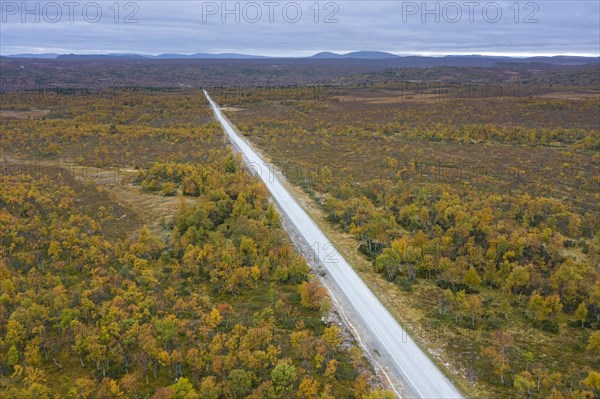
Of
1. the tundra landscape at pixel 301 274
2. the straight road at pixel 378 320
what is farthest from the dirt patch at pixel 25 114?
the straight road at pixel 378 320

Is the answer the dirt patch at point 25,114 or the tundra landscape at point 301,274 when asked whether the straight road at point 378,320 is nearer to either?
the tundra landscape at point 301,274

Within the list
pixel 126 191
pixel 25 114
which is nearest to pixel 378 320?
pixel 126 191

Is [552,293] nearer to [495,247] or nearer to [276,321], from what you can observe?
[495,247]

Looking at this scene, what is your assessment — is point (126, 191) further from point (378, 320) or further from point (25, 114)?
point (25, 114)

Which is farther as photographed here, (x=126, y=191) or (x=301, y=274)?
(x=126, y=191)

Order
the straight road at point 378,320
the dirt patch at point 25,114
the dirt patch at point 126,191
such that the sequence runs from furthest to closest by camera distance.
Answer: the dirt patch at point 25,114 → the dirt patch at point 126,191 → the straight road at point 378,320

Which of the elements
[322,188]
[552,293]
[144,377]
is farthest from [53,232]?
[552,293]

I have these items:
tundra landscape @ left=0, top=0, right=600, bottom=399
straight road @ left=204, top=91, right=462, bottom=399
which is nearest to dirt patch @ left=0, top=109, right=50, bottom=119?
tundra landscape @ left=0, top=0, right=600, bottom=399

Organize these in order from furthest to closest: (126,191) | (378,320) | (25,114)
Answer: (25,114) → (126,191) → (378,320)
